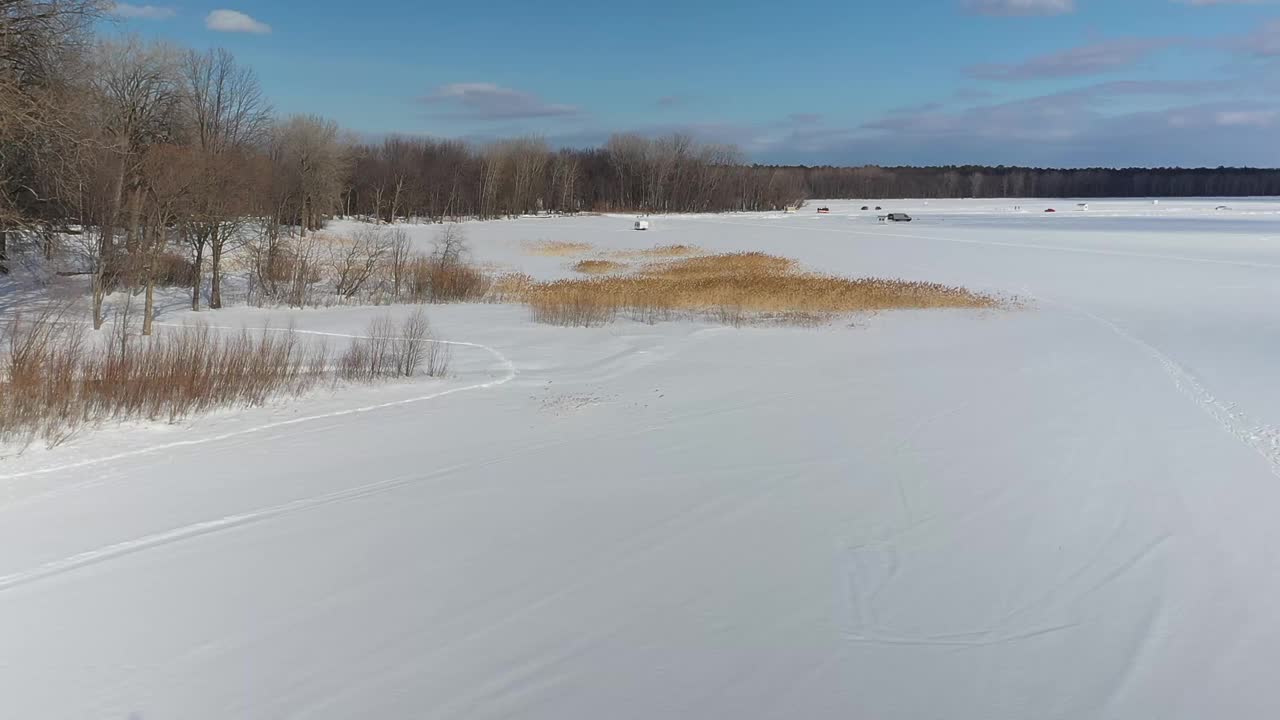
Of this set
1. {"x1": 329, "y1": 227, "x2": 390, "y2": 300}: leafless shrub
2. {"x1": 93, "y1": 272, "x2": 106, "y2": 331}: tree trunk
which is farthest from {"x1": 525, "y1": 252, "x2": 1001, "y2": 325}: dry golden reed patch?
{"x1": 93, "y1": 272, "x2": 106, "y2": 331}: tree trunk

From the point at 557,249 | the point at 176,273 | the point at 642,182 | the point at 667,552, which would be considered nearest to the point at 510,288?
the point at 176,273

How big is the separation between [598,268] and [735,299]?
510 inches

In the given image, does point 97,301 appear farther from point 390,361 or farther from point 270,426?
point 270,426

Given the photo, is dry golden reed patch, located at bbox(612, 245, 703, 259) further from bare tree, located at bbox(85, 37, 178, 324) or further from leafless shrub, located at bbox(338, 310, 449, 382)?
leafless shrub, located at bbox(338, 310, 449, 382)

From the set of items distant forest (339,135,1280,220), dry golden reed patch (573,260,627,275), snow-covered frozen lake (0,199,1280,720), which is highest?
distant forest (339,135,1280,220)

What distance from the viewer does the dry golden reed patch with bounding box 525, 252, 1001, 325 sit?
74.0 feet

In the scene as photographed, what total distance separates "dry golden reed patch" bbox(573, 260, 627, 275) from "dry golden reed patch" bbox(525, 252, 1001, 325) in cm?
625

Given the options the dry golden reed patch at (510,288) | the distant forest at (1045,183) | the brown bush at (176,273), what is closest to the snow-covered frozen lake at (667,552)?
the dry golden reed patch at (510,288)

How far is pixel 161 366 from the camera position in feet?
37.8

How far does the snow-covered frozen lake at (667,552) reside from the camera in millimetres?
4844

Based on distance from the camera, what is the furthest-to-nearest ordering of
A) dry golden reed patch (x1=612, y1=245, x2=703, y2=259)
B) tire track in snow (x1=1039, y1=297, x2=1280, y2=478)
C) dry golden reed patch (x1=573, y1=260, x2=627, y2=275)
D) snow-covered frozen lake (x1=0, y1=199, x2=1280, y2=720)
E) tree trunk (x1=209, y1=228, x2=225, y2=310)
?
dry golden reed patch (x1=612, y1=245, x2=703, y2=259) < dry golden reed patch (x1=573, y1=260, x2=627, y2=275) < tree trunk (x1=209, y1=228, x2=225, y2=310) < tire track in snow (x1=1039, y1=297, x2=1280, y2=478) < snow-covered frozen lake (x1=0, y1=199, x2=1280, y2=720)

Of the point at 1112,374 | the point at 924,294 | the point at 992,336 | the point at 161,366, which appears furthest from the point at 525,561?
the point at 924,294

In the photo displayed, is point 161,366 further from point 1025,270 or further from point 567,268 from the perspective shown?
point 1025,270

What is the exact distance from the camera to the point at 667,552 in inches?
269
